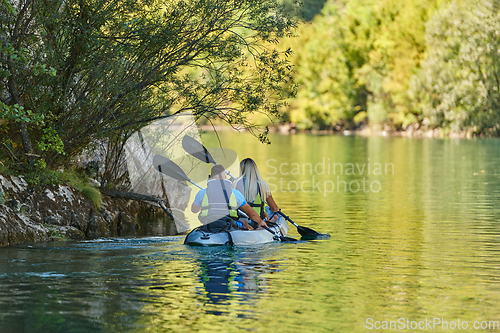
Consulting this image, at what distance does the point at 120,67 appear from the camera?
611 inches

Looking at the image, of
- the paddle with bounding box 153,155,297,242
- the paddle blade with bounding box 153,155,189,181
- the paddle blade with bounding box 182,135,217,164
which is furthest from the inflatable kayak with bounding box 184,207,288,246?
Answer: the paddle blade with bounding box 182,135,217,164

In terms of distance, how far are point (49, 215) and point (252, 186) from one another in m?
4.47

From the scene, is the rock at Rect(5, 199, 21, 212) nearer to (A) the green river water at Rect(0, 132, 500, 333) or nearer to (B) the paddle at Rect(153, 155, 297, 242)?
(A) the green river water at Rect(0, 132, 500, 333)

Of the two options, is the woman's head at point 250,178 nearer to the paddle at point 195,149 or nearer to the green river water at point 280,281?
the green river water at point 280,281

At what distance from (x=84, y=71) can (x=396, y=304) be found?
901 centimetres

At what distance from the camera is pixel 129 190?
19891 millimetres

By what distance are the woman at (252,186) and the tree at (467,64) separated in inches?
2075

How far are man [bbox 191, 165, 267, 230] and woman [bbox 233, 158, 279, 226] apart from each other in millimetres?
740

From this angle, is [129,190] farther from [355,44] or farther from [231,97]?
[355,44]

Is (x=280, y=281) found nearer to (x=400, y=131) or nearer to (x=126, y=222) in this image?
(x=126, y=222)

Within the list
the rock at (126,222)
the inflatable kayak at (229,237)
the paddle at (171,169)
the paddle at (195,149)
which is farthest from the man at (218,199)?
the rock at (126,222)

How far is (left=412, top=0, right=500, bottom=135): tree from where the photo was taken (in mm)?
64062

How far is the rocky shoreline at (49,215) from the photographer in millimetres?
14383

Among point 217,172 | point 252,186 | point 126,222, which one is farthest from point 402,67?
point 217,172
